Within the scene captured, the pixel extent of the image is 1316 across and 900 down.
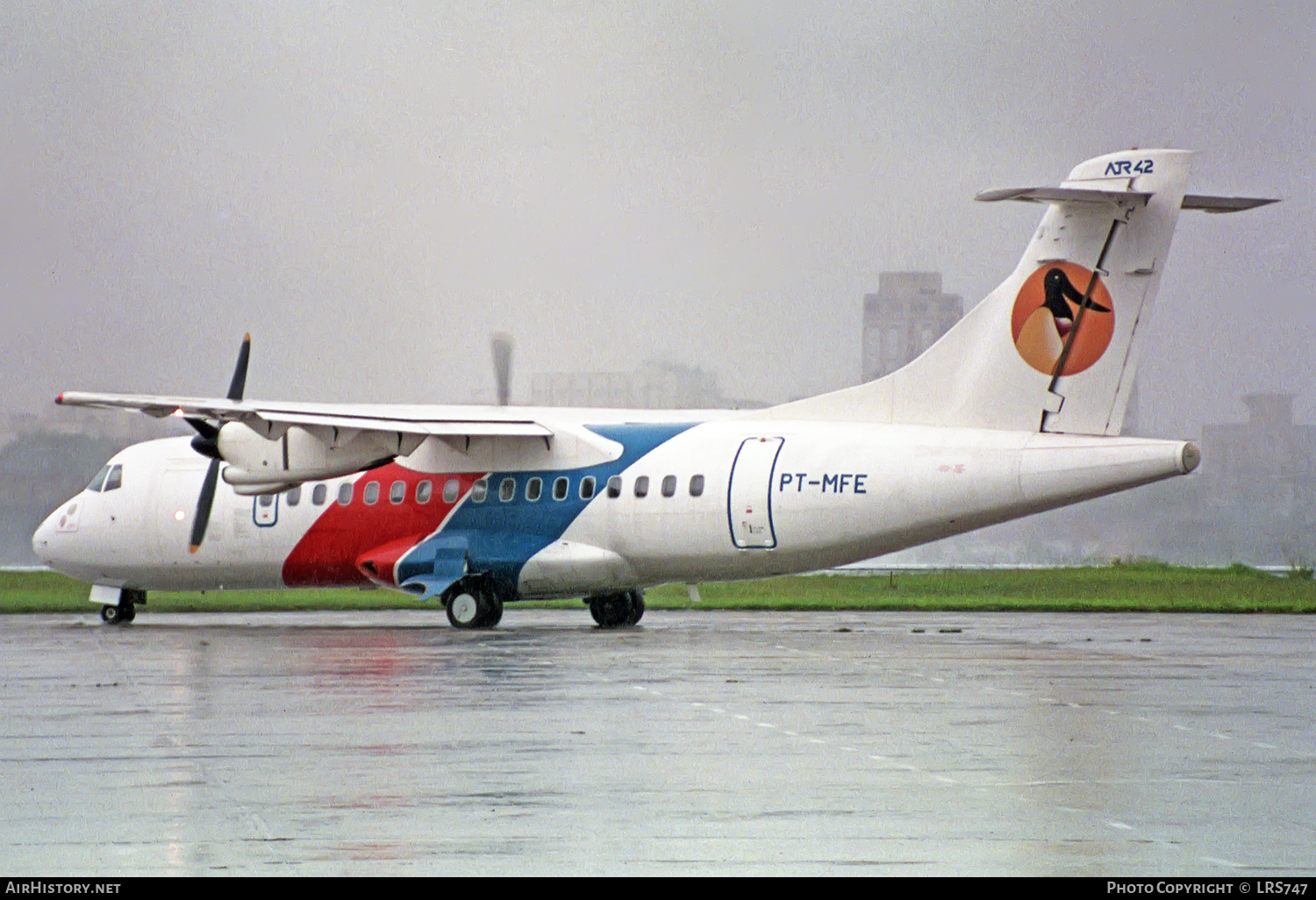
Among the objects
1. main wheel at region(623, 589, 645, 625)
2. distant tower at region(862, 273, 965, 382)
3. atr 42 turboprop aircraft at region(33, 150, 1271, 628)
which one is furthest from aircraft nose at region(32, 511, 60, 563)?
distant tower at region(862, 273, 965, 382)

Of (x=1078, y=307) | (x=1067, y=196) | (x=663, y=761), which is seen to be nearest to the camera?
(x=663, y=761)

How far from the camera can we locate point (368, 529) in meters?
27.5

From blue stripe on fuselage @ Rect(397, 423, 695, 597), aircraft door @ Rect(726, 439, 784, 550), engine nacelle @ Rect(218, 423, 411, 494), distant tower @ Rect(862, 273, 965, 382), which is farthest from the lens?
distant tower @ Rect(862, 273, 965, 382)

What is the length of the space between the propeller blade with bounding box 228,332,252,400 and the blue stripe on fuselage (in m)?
3.88

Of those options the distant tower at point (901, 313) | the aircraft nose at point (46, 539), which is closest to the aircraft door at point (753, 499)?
the aircraft nose at point (46, 539)

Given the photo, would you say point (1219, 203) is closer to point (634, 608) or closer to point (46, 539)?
point (634, 608)

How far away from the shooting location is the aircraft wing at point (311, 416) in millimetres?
25469

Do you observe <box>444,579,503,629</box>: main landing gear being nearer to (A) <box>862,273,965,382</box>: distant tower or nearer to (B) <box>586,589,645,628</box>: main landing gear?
(B) <box>586,589,645,628</box>: main landing gear

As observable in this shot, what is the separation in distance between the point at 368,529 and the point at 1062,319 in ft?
38.6

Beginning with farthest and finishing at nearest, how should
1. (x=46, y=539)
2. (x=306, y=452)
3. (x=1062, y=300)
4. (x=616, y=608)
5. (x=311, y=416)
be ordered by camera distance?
(x=46, y=539)
(x=616, y=608)
(x=306, y=452)
(x=311, y=416)
(x=1062, y=300)

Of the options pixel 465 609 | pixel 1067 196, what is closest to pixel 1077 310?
pixel 1067 196

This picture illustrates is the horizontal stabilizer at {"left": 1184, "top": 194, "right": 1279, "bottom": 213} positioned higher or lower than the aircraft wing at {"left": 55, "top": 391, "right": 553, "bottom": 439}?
higher

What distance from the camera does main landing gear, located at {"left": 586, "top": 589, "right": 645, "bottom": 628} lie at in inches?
1097

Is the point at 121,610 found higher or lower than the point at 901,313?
lower
